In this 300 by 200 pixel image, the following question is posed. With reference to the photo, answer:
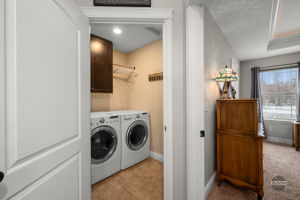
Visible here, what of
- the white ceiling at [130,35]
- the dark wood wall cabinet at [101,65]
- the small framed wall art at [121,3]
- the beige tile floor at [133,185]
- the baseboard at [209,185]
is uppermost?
the white ceiling at [130,35]

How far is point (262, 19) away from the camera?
5.81 ft

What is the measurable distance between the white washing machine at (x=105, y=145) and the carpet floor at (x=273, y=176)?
4.71 feet

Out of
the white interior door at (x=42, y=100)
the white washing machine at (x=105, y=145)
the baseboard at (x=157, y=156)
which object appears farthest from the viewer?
the baseboard at (x=157, y=156)

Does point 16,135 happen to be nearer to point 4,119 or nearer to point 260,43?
point 4,119

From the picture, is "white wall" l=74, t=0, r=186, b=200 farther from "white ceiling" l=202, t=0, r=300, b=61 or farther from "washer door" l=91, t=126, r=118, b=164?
"washer door" l=91, t=126, r=118, b=164

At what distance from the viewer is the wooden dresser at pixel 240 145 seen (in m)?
1.41

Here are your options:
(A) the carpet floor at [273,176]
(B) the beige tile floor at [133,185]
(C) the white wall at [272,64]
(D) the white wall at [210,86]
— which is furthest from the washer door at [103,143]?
(C) the white wall at [272,64]

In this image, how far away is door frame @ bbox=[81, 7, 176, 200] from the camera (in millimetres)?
1120

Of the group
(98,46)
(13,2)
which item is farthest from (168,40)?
(98,46)

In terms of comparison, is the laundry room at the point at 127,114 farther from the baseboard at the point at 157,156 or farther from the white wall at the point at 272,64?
the white wall at the point at 272,64

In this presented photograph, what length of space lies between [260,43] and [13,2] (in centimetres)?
380

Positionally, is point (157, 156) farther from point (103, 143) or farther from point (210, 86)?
point (210, 86)

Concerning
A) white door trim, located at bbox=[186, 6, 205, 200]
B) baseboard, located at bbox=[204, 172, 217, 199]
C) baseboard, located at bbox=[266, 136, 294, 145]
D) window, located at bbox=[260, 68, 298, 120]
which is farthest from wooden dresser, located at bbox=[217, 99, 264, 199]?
window, located at bbox=[260, 68, 298, 120]

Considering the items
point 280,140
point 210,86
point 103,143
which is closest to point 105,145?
point 103,143
